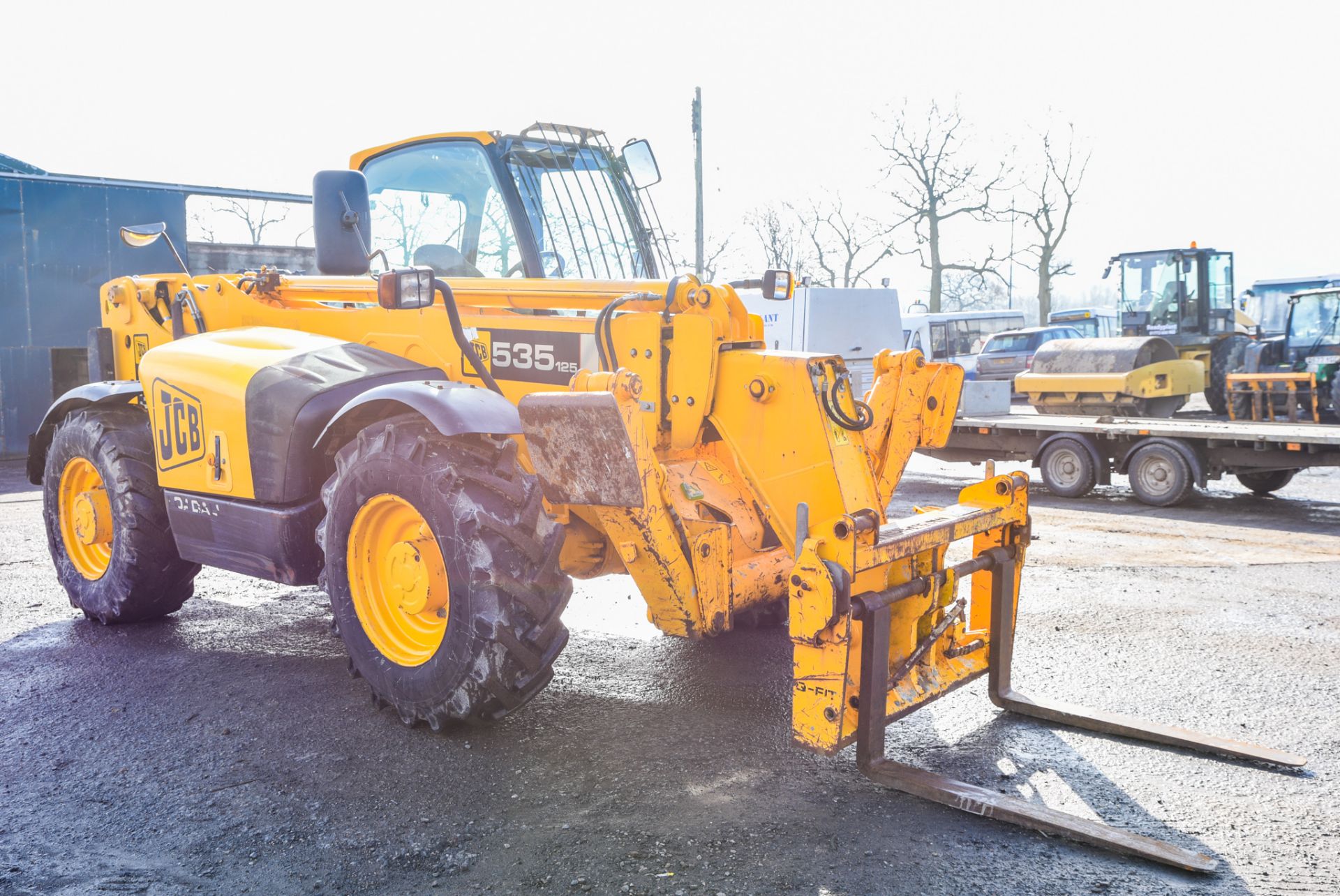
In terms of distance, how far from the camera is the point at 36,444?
6.44 meters

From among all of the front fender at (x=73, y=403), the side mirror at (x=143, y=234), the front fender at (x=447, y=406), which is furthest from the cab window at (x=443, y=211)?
the front fender at (x=73, y=403)

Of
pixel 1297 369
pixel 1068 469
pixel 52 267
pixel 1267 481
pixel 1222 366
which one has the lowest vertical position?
pixel 1267 481

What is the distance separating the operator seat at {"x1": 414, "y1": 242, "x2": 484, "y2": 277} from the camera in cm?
515

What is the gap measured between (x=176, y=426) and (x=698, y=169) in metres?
22.4

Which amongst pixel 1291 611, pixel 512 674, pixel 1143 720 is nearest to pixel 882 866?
pixel 512 674

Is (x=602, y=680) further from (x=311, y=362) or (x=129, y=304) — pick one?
(x=129, y=304)

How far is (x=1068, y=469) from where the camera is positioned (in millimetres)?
11562

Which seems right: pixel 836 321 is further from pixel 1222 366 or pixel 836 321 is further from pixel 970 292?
pixel 970 292

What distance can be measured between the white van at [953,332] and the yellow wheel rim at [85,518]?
993 inches

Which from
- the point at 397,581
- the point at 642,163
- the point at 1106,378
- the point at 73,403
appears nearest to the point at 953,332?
the point at 1106,378

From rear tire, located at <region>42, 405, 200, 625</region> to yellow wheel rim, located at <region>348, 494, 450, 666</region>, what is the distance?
166 centimetres

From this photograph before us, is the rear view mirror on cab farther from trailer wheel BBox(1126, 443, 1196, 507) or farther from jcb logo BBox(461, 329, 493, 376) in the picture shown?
trailer wheel BBox(1126, 443, 1196, 507)

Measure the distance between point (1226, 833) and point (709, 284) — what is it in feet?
8.77

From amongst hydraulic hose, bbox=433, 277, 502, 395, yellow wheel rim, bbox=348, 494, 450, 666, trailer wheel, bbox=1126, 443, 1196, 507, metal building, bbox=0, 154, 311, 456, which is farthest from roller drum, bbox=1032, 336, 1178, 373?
yellow wheel rim, bbox=348, 494, 450, 666
